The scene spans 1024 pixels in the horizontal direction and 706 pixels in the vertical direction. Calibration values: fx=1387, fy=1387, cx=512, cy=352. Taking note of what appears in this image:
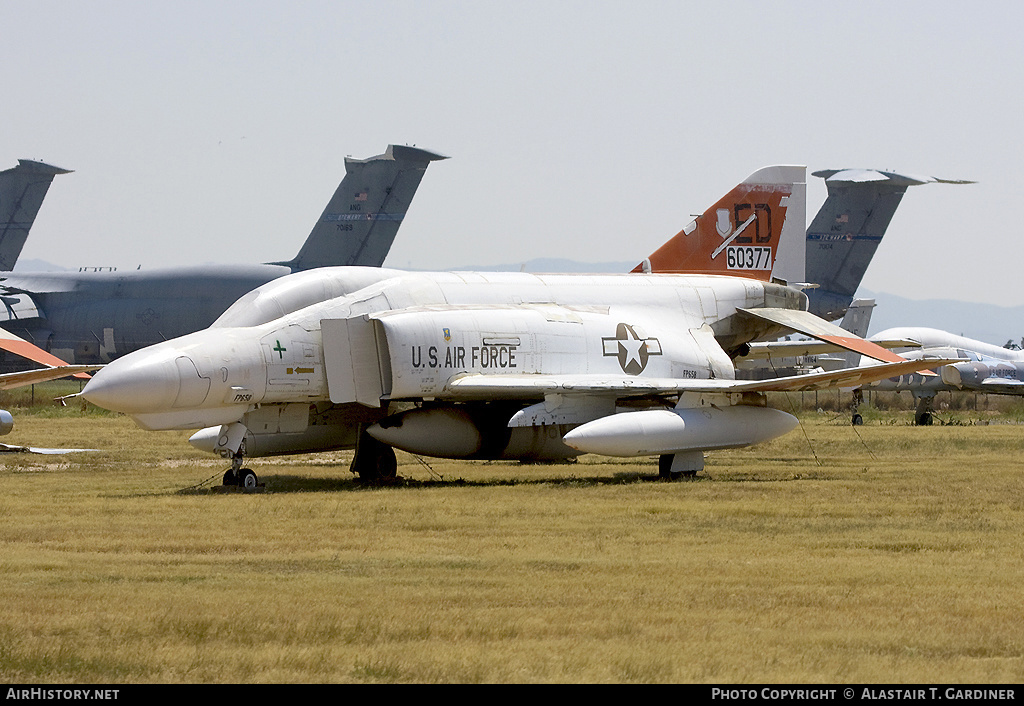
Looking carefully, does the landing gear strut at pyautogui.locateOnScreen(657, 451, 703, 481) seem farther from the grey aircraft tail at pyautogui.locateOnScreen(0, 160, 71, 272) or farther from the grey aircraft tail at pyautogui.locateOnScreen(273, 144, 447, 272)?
the grey aircraft tail at pyautogui.locateOnScreen(0, 160, 71, 272)

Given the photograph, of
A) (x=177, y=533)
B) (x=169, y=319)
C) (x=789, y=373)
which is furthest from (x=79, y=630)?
(x=169, y=319)

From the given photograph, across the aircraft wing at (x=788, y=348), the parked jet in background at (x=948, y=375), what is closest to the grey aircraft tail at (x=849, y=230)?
the parked jet in background at (x=948, y=375)

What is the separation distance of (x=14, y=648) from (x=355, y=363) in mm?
10515

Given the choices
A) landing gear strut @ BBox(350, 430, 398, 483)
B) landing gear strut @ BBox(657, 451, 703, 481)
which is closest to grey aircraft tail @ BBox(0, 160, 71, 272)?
landing gear strut @ BBox(350, 430, 398, 483)

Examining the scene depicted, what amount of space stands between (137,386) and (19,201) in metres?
39.3

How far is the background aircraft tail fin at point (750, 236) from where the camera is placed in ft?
76.1

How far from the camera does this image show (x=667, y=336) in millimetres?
20047

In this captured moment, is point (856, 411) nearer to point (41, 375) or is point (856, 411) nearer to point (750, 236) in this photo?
point (750, 236)

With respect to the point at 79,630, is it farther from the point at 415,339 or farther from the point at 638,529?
the point at 415,339

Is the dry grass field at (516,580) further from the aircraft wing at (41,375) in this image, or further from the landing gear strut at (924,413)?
the landing gear strut at (924,413)

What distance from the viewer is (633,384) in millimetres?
18297

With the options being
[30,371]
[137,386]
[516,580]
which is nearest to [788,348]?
[30,371]

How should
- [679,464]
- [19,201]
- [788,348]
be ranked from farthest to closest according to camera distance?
1. [19,201]
2. [788,348]
3. [679,464]

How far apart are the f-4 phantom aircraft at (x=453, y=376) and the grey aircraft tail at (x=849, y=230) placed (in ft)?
58.2
